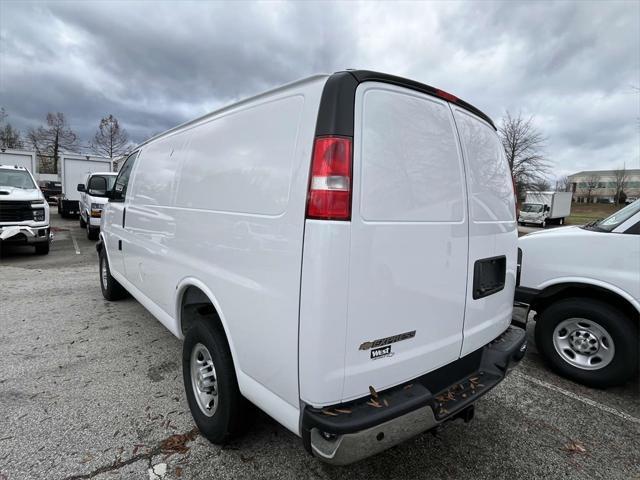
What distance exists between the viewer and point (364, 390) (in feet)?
5.74

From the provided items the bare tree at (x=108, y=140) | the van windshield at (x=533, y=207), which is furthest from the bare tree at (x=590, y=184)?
the bare tree at (x=108, y=140)

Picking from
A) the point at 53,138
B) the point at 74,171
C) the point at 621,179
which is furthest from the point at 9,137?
the point at 621,179

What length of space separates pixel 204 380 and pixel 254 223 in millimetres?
1256

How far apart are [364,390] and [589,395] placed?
2.74 metres

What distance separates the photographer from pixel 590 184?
8031cm

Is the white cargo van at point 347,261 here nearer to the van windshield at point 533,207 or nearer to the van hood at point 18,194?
the van hood at point 18,194

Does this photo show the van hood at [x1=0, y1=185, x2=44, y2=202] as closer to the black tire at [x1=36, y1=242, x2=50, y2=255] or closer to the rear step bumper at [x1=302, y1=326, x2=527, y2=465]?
the black tire at [x1=36, y1=242, x2=50, y2=255]

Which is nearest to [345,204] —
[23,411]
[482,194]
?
[482,194]

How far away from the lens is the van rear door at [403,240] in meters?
1.67

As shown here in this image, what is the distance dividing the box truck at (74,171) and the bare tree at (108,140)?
28.5m

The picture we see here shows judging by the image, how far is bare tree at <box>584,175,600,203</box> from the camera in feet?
263

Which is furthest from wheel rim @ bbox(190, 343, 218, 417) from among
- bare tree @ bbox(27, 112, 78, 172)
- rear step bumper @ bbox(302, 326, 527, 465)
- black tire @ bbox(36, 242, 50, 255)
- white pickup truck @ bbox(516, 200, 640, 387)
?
bare tree @ bbox(27, 112, 78, 172)

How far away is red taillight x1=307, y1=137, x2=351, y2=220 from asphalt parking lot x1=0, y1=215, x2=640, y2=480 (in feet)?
5.50

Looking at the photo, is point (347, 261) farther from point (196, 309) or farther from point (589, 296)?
point (589, 296)
